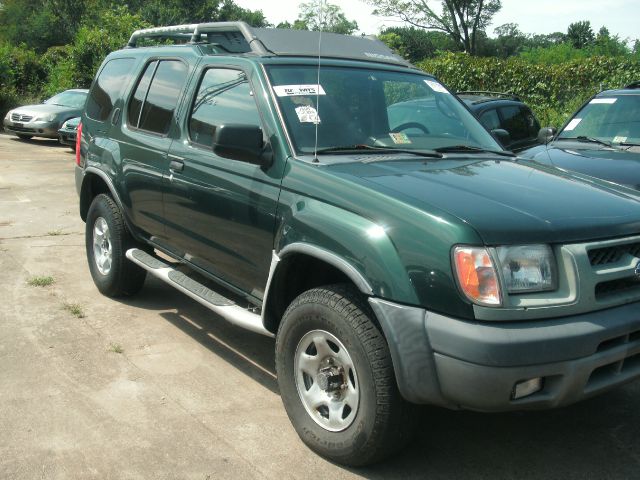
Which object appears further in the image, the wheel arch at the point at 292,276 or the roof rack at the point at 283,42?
the roof rack at the point at 283,42

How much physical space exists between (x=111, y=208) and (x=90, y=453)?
253 centimetres

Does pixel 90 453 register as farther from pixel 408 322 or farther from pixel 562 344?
pixel 562 344

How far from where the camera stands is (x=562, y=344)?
109 inches

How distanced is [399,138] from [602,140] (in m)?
3.65

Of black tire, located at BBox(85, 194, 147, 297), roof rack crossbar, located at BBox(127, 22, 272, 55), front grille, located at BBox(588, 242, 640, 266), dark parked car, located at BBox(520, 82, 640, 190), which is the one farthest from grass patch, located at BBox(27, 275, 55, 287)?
front grille, located at BBox(588, 242, 640, 266)

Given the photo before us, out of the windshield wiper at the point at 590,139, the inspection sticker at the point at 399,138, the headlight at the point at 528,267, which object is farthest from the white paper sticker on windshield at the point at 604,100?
the headlight at the point at 528,267

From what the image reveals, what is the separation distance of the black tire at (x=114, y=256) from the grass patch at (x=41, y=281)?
1.67 feet

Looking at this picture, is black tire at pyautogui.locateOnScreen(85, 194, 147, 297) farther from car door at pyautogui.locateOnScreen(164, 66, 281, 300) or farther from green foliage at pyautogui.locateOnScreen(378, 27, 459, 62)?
green foliage at pyautogui.locateOnScreen(378, 27, 459, 62)

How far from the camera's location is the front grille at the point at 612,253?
3020 mm

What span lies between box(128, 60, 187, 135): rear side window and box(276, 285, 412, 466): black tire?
6.71 feet

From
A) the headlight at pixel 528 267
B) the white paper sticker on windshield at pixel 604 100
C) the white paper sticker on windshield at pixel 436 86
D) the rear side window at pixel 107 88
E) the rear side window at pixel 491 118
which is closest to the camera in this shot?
Result: the headlight at pixel 528 267

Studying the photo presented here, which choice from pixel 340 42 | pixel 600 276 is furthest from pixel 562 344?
pixel 340 42

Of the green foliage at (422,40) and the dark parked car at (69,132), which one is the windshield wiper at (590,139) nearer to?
the dark parked car at (69,132)

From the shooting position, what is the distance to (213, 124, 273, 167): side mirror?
360cm
